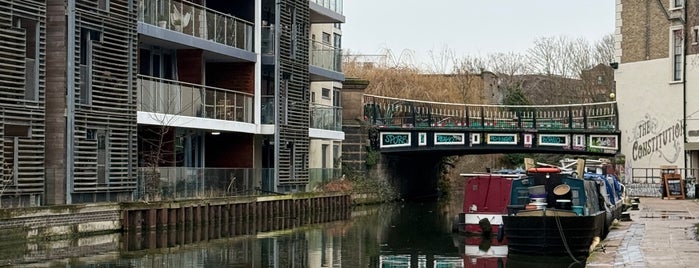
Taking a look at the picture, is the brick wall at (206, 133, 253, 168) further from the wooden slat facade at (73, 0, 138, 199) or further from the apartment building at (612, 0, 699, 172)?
the apartment building at (612, 0, 699, 172)

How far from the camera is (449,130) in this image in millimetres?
58281

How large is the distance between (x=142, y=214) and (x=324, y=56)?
66.0 feet

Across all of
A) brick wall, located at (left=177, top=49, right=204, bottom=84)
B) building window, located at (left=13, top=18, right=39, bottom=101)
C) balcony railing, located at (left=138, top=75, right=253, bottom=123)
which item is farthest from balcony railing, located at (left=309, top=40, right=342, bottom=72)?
building window, located at (left=13, top=18, right=39, bottom=101)

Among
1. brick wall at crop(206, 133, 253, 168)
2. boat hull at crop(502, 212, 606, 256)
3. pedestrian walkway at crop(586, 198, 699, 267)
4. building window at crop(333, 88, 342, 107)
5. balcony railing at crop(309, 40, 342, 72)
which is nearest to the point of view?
pedestrian walkway at crop(586, 198, 699, 267)

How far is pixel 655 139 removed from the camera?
5491 centimetres

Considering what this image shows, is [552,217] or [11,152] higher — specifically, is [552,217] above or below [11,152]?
below

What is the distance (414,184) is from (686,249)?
45.2m

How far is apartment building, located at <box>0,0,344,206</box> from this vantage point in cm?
3005

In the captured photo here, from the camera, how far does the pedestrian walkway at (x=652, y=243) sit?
20844 millimetres

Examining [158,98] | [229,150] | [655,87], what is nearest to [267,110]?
[229,150]

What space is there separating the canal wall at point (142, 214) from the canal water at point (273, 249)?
0.37 meters

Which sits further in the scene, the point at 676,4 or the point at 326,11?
the point at 676,4

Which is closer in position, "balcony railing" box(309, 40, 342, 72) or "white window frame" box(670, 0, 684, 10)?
"balcony railing" box(309, 40, 342, 72)

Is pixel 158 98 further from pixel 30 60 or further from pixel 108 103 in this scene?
pixel 30 60
